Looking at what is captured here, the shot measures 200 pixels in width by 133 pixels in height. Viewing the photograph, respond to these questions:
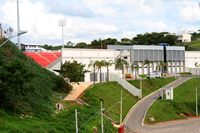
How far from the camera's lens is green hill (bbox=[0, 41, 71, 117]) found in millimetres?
55500

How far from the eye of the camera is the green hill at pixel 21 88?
5550 cm

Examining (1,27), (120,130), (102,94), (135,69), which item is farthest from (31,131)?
(135,69)

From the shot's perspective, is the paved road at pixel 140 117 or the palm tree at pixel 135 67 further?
the palm tree at pixel 135 67

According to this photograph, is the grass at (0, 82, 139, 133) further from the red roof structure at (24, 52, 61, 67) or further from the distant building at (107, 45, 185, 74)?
the distant building at (107, 45, 185, 74)

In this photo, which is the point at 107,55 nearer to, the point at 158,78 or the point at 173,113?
the point at 158,78

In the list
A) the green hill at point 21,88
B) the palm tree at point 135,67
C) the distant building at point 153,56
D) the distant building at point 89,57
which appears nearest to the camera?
the green hill at point 21,88

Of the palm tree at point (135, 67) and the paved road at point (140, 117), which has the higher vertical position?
the palm tree at point (135, 67)

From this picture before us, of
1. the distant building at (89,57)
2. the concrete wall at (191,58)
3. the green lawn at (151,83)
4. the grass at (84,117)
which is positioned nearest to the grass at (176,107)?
the grass at (84,117)

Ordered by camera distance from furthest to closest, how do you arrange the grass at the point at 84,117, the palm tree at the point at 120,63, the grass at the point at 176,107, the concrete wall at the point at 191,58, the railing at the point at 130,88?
the concrete wall at the point at 191,58, the palm tree at the point at 120,63, the railing at the point at 130,88, the grass at the point at 176,107, the grass at the point at 84,117

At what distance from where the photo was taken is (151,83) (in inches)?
4700

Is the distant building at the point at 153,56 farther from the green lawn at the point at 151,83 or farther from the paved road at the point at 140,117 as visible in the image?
the paved road at the point at 140,117

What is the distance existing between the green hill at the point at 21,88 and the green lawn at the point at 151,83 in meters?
37.2

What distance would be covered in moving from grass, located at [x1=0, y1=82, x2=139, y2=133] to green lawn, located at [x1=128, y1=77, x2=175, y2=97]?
716 cm

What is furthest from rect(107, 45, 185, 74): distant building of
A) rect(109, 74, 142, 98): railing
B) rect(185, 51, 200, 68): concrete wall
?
rect(109, 74, 142, 98): railing
